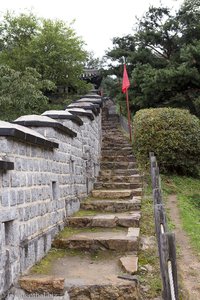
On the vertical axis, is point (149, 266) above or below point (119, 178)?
below

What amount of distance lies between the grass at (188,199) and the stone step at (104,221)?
1021mm

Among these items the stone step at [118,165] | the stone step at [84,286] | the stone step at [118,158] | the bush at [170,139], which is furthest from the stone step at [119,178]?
the stone step at [84,286]

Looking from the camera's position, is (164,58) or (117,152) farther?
(164,58)

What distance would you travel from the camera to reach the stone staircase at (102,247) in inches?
167

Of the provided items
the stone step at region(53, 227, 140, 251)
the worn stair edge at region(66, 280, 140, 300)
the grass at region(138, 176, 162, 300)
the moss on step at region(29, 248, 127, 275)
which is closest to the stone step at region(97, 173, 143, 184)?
the grass at region(138, 176, 162, 300)

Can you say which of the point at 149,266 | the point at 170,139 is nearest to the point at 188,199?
the point at 170,139

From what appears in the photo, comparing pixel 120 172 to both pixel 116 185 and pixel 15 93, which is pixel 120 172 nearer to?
pixel 116 185

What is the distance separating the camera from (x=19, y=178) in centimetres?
438

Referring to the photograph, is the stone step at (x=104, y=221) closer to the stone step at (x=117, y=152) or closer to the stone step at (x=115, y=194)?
the stone step at (x=115, y=194)

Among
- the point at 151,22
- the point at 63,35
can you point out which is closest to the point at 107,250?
the point at 151,22

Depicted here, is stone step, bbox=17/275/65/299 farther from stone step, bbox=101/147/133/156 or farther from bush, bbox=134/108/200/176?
stone step, bbox=101/147/133/156

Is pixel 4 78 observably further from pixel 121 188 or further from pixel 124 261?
pixel 124 261

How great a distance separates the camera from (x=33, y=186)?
16.1ft

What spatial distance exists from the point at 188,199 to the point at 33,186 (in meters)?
5.74
